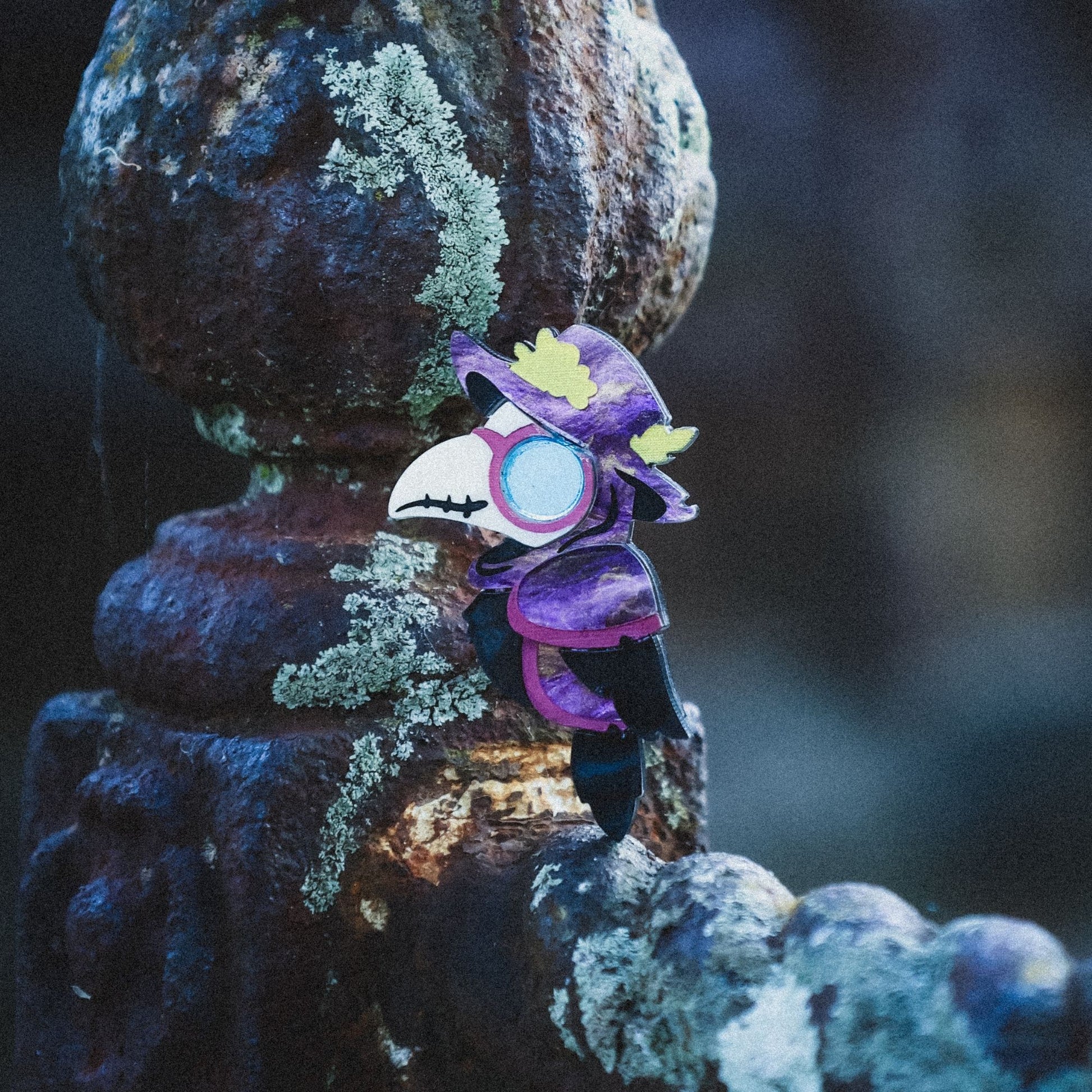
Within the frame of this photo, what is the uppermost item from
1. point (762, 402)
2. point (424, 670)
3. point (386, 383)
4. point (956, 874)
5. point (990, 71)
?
point (990, 71)

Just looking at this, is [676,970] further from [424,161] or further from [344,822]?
[424,161]

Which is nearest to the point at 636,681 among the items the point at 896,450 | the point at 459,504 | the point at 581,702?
the point at 581,702

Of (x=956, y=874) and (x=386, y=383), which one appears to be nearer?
(x=386, y=383)

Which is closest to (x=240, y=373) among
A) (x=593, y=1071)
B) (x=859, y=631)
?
(x=593, y=1071)

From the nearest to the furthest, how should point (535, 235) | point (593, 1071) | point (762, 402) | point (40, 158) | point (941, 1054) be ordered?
Answer: 1. point (941, 1054)
2. point (593, 1071)
3. point (535, 235)
4. point (40, 158)
5. point (762, 402)

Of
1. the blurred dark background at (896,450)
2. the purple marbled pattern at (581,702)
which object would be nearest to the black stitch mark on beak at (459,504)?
the purple marbled pattern at (581,702)

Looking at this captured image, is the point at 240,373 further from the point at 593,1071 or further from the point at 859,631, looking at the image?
the point at 859,631

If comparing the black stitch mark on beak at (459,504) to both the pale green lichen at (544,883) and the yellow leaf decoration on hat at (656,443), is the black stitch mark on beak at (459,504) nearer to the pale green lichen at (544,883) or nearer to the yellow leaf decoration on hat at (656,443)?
the yellow leaf decoration on hat at (656,443)
